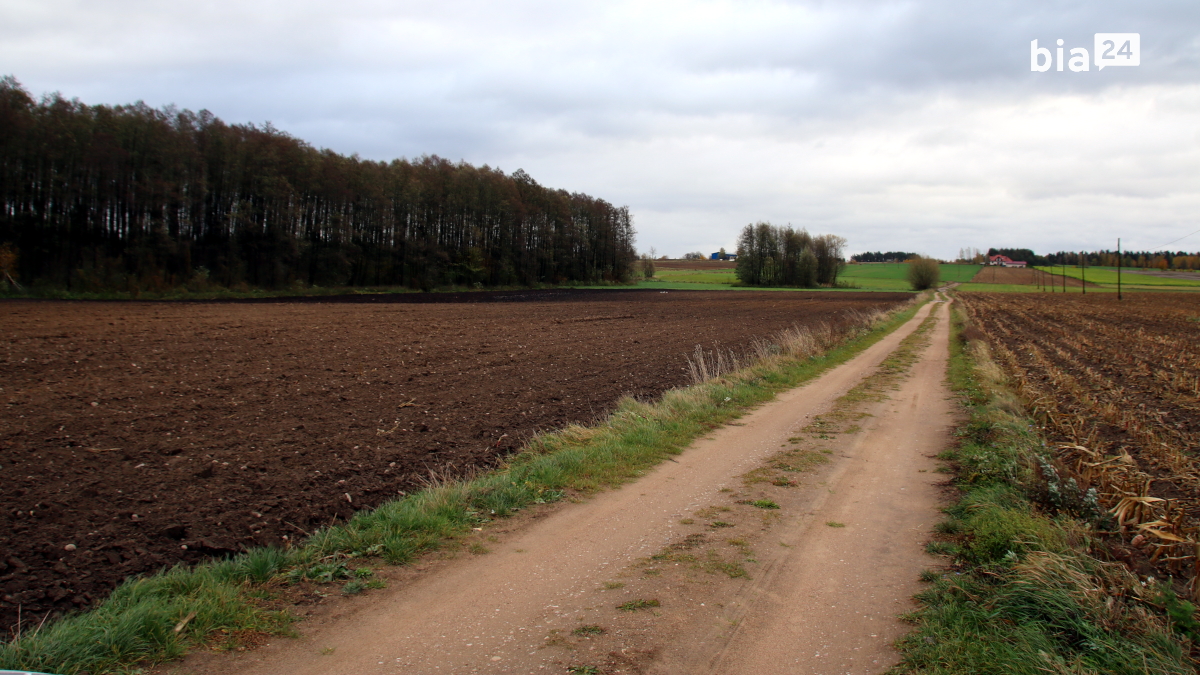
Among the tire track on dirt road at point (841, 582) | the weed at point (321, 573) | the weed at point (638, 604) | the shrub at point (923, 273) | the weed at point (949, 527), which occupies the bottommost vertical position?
the weed at point (321, 573)

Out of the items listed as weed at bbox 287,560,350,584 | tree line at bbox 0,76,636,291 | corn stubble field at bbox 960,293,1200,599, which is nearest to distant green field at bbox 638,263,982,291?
tree line at bbox 0,76,636,291

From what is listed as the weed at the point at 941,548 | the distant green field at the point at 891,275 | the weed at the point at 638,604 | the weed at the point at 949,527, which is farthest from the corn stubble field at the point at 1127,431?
the distant green field at the point at 891,275

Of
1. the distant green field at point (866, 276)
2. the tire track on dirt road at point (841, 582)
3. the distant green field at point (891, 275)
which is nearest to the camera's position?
the tire track on dirt road at point (841, 582)

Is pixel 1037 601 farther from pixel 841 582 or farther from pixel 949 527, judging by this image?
pixel 949 527

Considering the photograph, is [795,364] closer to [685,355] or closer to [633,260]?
[685,355]

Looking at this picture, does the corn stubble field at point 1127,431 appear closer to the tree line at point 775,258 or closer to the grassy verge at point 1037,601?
the grassy verge at point 1037,601

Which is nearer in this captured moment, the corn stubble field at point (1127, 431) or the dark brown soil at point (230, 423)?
the corn stubble field at point (1127, 431)

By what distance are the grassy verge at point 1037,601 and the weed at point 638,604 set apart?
1.68 m

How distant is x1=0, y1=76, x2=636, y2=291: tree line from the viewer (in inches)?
1763

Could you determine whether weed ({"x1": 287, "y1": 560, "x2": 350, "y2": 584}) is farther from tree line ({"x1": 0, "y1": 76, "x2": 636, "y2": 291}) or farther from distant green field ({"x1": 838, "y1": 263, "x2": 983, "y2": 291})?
distant green field ({"x1": 838, "y1": 263, "x2": 983, "y2": 291})

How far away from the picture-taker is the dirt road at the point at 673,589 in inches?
160

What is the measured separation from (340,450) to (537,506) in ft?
12.6

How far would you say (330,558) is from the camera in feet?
18.5

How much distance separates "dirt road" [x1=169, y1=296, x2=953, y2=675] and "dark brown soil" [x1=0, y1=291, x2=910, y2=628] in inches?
93.9
